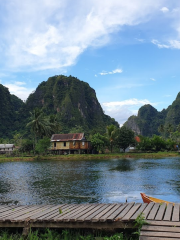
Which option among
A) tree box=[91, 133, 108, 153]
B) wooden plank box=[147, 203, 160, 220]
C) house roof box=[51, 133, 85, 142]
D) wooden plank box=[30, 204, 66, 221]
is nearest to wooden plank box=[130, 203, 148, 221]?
wooden plank box=[147, 203, 160, 220]

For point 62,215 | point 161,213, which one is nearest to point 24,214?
point 62,215

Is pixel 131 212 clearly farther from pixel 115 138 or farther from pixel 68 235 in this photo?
pixel 115 138

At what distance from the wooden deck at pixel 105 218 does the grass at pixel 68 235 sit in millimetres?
218

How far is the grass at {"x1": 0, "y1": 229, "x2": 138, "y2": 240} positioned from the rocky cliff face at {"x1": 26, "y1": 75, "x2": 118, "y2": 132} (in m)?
121

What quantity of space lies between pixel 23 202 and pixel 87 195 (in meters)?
4.36

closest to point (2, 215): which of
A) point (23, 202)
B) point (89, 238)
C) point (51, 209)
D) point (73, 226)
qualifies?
point (51, 209)

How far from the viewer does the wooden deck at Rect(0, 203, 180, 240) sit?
20.7ft

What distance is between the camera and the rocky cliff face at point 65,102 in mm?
135750

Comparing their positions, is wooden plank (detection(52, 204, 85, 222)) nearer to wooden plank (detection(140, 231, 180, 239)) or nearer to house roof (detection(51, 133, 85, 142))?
wooden plank (detection(140, 231, 180, 239))

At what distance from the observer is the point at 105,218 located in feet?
23.6

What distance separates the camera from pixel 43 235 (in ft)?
23.6

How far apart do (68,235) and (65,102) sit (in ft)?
437

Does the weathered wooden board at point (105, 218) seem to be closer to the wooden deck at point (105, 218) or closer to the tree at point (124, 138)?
the wooden deck at point (105, 218)

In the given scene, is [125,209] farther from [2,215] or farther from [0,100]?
[0,100]
